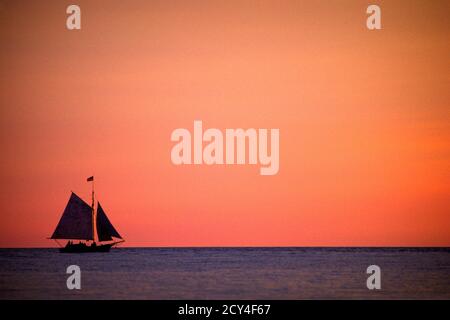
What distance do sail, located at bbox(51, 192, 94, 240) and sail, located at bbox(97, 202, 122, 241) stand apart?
5.75 feet

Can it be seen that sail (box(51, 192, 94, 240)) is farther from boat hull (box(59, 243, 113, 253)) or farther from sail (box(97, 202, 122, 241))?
boat hull (box(59, 243, 113, 253))

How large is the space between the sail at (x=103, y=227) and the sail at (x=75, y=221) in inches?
69.0

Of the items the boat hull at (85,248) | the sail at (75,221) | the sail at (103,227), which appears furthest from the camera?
the boat hull at (85,248)

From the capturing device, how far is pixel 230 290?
117 ft

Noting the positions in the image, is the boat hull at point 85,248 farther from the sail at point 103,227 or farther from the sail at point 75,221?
the sail at point 103,227

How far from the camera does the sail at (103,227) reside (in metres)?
80.2

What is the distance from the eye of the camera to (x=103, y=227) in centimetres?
8056

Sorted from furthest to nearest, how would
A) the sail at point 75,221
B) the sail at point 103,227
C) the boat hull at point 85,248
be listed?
1. the boat hull at point 85,248
2. the sail at point 103,227
3. the sail at point 75,221

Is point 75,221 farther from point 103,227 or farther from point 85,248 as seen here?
point 85,248

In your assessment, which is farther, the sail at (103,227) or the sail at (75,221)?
the sail at (103,227)

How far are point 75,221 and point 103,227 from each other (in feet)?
10.3

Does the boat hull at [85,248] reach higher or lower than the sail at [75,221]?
lower
